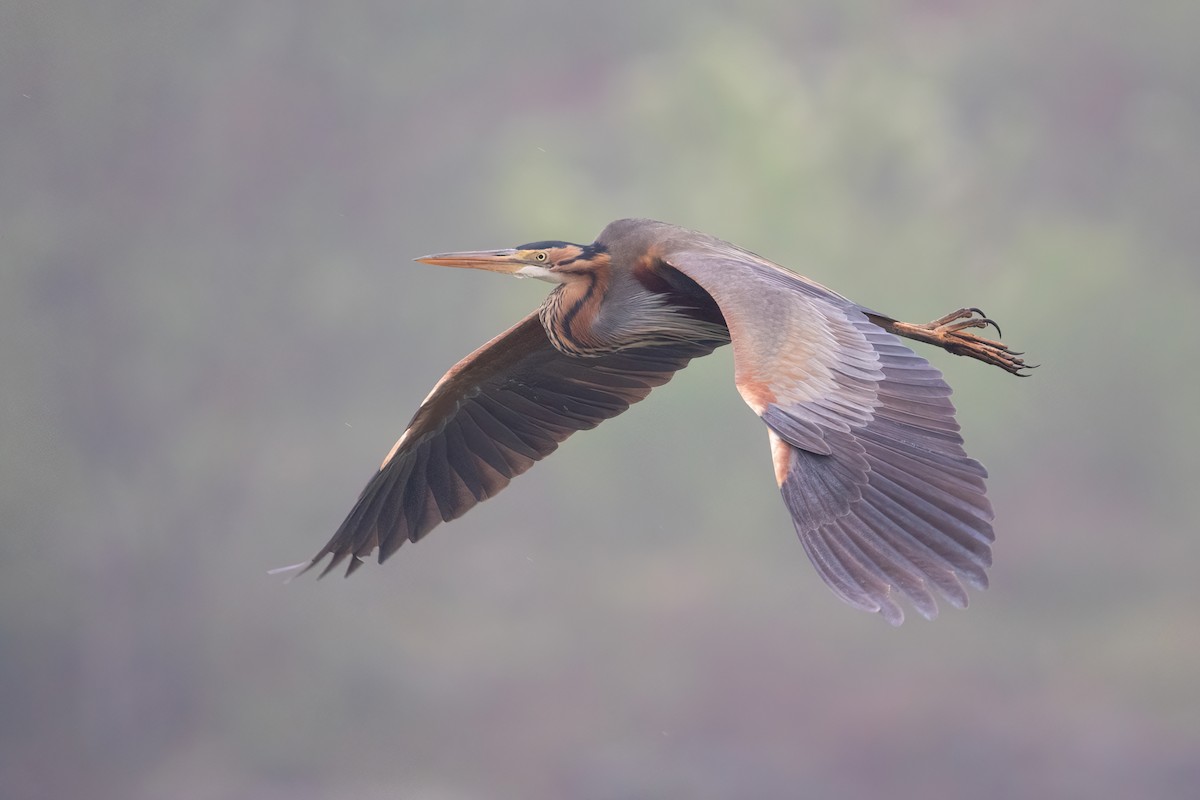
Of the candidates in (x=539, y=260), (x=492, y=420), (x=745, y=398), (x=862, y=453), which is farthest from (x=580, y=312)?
(x=862, y=453)

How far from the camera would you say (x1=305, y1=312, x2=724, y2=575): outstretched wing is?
8594 mm

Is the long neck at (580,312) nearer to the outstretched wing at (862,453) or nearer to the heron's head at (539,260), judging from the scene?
the heron's head at (539,260)

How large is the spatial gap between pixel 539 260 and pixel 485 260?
288 millimetres

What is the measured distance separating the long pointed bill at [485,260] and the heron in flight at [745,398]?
0.03 feet

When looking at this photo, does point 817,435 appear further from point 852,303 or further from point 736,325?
point 852,303

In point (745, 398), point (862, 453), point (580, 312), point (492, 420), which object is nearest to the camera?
point (862, 453)

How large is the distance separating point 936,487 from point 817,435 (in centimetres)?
50

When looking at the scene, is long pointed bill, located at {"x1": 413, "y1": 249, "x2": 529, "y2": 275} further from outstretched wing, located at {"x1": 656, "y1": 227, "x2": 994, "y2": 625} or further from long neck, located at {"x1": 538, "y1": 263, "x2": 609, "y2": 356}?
outstretched wing, located at {"x1": 656, "y1": 227, "x2": 994, "y2": 625}

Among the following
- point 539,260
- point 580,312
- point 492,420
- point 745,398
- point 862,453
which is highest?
point 539,260

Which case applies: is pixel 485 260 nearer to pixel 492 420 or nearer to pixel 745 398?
pixel 492 420

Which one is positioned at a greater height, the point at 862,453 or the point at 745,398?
the point at 745,398

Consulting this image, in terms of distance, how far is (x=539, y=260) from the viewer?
7965 millimetres

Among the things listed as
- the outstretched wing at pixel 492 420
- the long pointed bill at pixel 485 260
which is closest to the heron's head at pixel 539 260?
the long pointed bill at pixel 485 260

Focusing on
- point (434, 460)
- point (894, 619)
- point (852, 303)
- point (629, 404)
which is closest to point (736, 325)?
point (852, 303)
